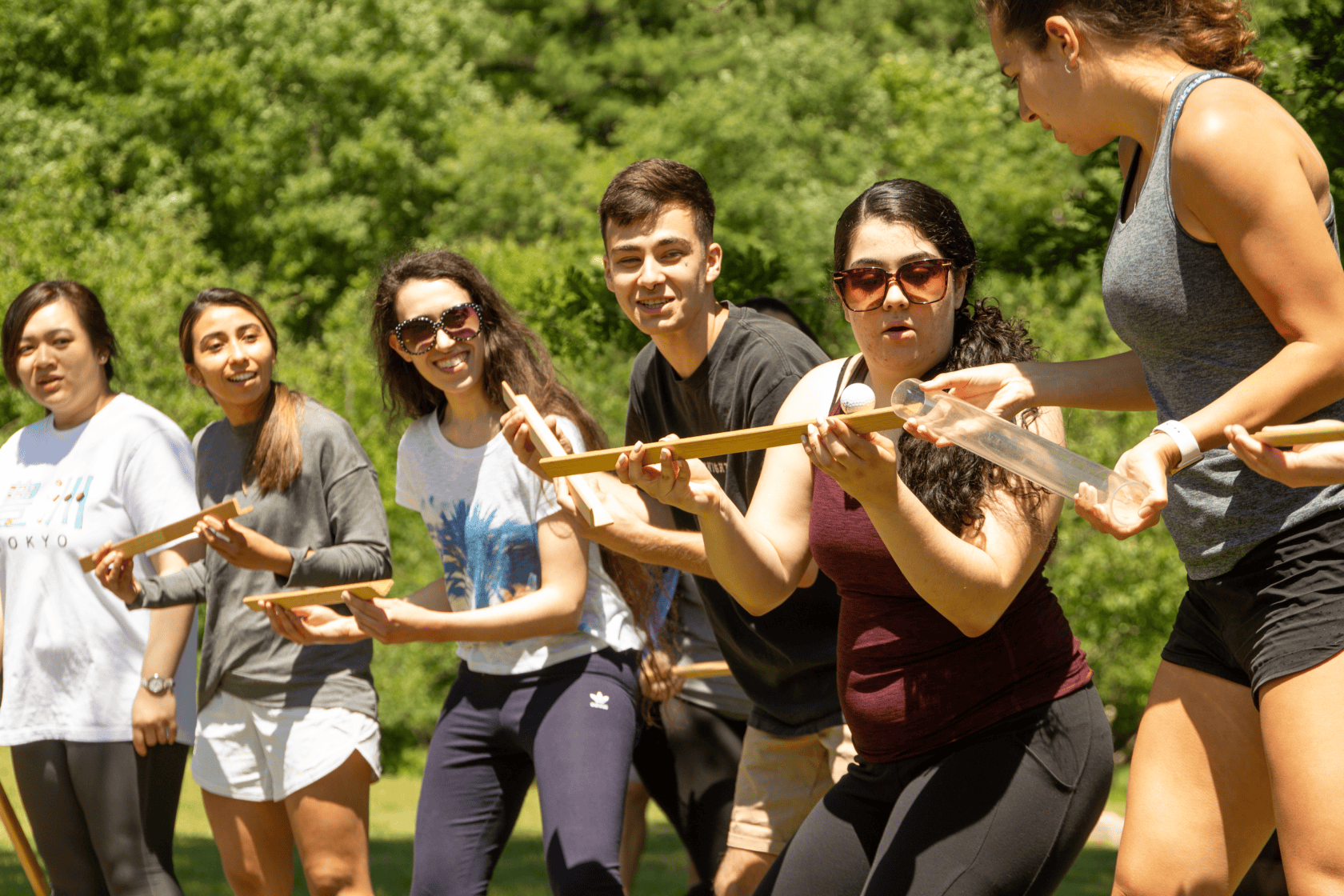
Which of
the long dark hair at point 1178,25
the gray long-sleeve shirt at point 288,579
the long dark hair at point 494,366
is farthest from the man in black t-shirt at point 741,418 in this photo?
the long dark hair at point 1178,25

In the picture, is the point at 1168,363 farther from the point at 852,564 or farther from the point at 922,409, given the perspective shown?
the point at 852,564

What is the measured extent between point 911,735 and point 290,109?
2856 centimetres

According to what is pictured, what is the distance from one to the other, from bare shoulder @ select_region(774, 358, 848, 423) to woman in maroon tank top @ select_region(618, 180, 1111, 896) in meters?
0.05

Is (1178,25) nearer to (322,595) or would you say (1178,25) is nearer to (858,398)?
(858,398)

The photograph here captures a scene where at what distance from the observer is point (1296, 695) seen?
→ 6.64 ft

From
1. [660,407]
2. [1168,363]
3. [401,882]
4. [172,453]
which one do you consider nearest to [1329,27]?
[660,407]

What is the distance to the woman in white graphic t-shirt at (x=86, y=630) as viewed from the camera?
4.05 m

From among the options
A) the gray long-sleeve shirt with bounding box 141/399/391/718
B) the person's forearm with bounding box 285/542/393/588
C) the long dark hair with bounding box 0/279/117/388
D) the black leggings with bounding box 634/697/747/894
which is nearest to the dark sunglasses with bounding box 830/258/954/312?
the person's forearm with bounding box 285/542/393/588

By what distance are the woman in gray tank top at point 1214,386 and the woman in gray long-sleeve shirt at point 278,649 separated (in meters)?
2.25

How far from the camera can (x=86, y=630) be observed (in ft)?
13.8

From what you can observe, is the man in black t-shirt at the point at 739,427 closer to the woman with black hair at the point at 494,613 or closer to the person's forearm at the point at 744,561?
the woman with black hair at the point at 494,613

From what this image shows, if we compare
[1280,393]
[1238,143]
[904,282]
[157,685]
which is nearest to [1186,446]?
[1280,393]

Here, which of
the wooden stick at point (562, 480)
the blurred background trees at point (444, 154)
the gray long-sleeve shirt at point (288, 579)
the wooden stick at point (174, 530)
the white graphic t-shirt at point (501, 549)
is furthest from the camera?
the blurred background trees at point (444, 154)

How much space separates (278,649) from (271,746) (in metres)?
0.28
